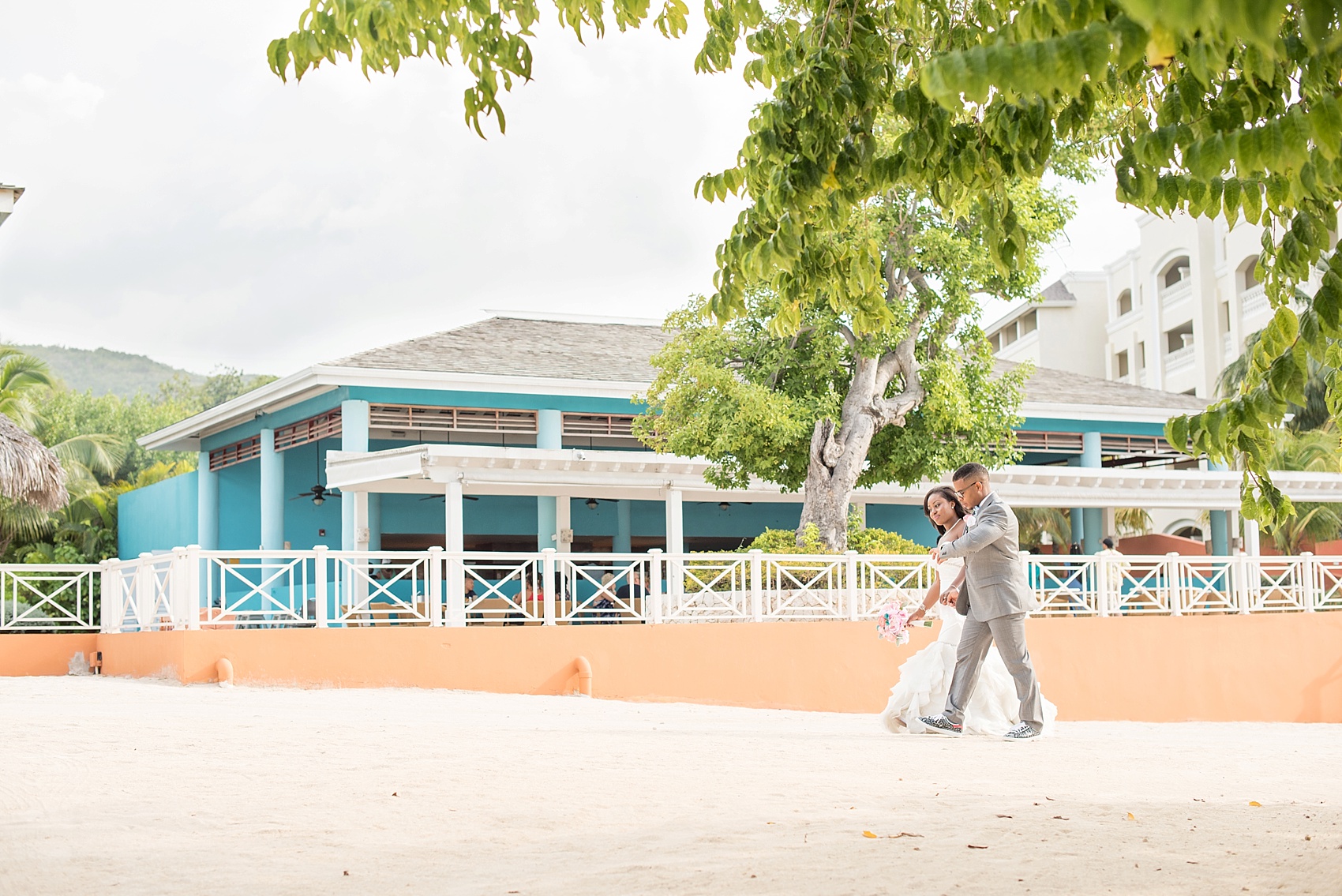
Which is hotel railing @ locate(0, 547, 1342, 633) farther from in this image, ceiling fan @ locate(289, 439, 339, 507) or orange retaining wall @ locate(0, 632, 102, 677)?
ceiling fan @ locate(289, 439, 339, 507)

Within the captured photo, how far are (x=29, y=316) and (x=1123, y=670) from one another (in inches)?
3796

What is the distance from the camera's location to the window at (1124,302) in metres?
44.8

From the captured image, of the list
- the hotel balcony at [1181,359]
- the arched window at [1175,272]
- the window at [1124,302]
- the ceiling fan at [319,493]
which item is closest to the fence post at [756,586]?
the ceiling fan at [319,493]

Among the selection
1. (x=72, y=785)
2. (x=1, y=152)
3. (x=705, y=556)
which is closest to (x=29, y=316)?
(x=1, y=152)

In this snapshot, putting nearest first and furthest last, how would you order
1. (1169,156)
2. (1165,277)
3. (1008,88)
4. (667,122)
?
(1008,88) < (1169,156) < (667,122) < (1165,277)

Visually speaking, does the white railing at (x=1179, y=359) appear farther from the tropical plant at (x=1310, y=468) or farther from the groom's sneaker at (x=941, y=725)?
the groom's sneaker at (x=941, y=725)

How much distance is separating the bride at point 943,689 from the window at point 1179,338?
34.3 meters

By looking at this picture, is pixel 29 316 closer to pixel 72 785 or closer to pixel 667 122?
pixel 667 122

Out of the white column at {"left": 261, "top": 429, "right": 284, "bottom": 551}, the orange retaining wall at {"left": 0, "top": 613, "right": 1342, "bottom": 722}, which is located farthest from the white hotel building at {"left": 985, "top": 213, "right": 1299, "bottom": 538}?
the white column at {"left": 261, "top": 429, "right": 284, "bottom": 551}

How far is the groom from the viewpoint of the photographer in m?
7.32

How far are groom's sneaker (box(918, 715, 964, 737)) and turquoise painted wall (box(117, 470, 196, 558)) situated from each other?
17983mm

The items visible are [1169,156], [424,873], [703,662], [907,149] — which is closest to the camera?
[1169,156]

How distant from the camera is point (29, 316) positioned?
95125 mm

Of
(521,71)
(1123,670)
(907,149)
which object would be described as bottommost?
(1123,670)
